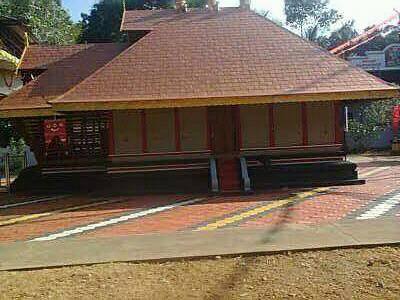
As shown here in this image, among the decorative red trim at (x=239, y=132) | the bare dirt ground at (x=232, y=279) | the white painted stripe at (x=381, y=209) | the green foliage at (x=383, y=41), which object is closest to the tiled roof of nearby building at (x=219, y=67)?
the decorative red trim at (x=239, y=132)

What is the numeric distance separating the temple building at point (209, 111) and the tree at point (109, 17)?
20614 mm

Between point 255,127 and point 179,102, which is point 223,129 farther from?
point 179,102

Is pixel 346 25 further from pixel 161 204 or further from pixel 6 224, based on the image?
pixel 6 224

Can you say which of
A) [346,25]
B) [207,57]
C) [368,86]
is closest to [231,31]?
[207,57]

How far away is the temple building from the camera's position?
45.3 ft

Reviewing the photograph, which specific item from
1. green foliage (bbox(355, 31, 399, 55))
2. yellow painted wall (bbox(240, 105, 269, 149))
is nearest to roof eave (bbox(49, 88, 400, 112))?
yellow painted wall (bbox(240, 105, 269, 149))

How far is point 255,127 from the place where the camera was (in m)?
15.1

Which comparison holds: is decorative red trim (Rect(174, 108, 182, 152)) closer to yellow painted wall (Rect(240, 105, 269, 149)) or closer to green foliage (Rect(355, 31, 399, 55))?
yellow painted wall (Rect(240, 105, 269, 149))

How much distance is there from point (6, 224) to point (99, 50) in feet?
33.5

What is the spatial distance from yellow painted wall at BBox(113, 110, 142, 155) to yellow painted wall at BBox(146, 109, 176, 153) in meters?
0.32

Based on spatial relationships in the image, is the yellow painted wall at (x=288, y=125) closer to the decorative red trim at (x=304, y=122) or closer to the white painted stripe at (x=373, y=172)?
the decorative red trim at (x=304, y=122)

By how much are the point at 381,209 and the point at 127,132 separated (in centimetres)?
780

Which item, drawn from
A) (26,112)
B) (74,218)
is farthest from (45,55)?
(74,218)

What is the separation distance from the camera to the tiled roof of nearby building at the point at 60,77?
50.6ft
